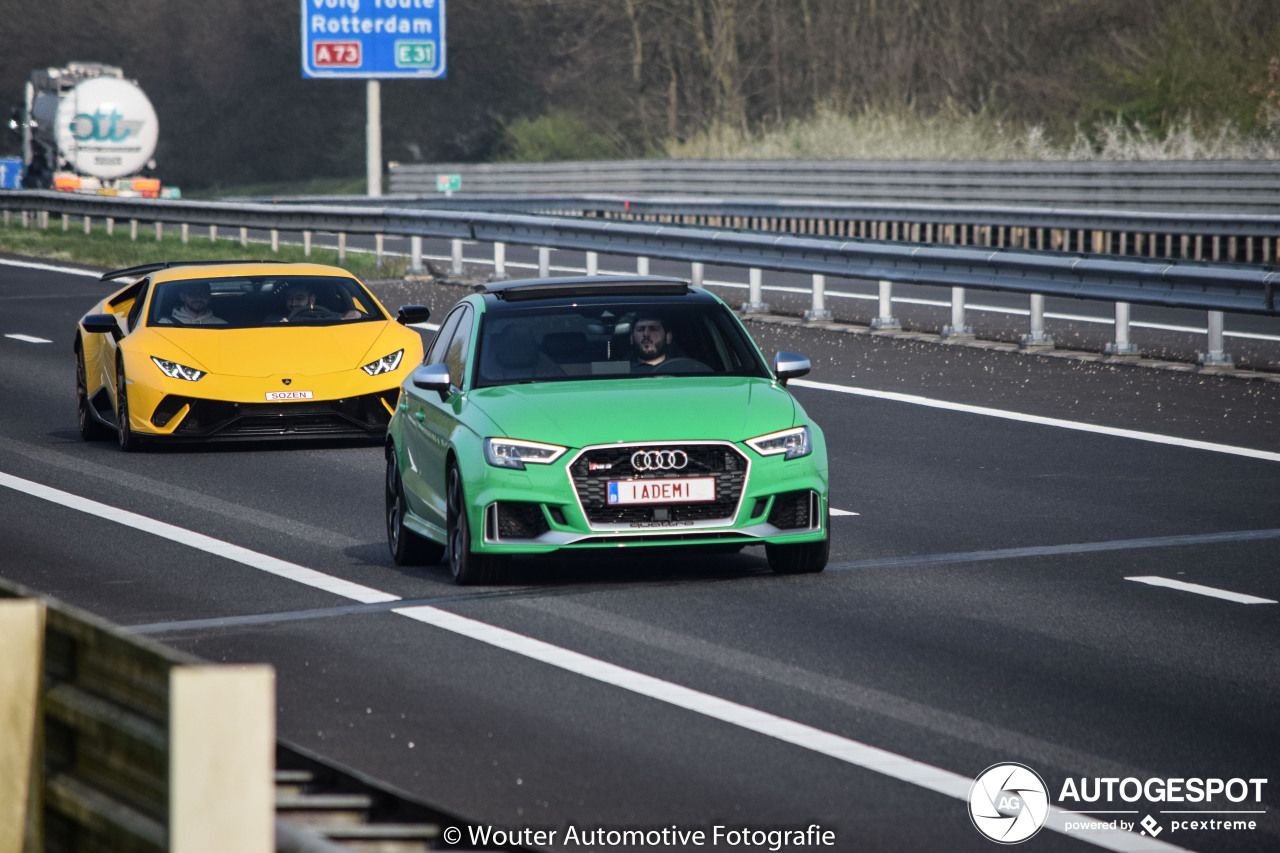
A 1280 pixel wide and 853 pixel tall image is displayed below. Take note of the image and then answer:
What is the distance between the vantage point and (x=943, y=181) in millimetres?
39312

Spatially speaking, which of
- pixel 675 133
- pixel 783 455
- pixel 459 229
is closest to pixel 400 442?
pixel 783 455

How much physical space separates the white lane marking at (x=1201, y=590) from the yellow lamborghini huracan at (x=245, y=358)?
274 inches

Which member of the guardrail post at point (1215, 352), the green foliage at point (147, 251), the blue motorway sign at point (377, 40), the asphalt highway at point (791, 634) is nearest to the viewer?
the asphalt highway at point (791, 634)

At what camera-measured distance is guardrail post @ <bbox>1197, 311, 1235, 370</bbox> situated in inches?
765

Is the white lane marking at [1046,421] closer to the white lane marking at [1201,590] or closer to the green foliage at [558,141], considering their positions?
the white lane marking at [1201,590]

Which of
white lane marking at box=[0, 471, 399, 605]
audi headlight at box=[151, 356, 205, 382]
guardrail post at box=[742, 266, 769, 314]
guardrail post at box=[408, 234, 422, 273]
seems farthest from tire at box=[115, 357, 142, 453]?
guardrail post at box=[408, 234, 422, 273]

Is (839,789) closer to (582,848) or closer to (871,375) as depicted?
(582,848)

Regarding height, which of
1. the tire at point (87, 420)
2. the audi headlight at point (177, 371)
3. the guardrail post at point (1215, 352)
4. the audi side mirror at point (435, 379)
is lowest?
the tire at point (87, 420)

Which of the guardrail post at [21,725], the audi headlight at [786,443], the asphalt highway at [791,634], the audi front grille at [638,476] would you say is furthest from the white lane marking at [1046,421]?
the guardrail post at [21,725]

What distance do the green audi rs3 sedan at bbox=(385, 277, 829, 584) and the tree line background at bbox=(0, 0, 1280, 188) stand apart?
3127cm

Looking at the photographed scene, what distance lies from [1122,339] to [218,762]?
58.2 ft

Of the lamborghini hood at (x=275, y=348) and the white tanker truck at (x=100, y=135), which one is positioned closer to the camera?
the lamborghini hood at (x=275, y=348)

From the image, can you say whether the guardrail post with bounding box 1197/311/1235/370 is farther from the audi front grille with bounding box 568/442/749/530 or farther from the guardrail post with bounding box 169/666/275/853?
the guardrail post with bounding box 169/666/275/853

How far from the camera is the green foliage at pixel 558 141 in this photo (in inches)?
2830
